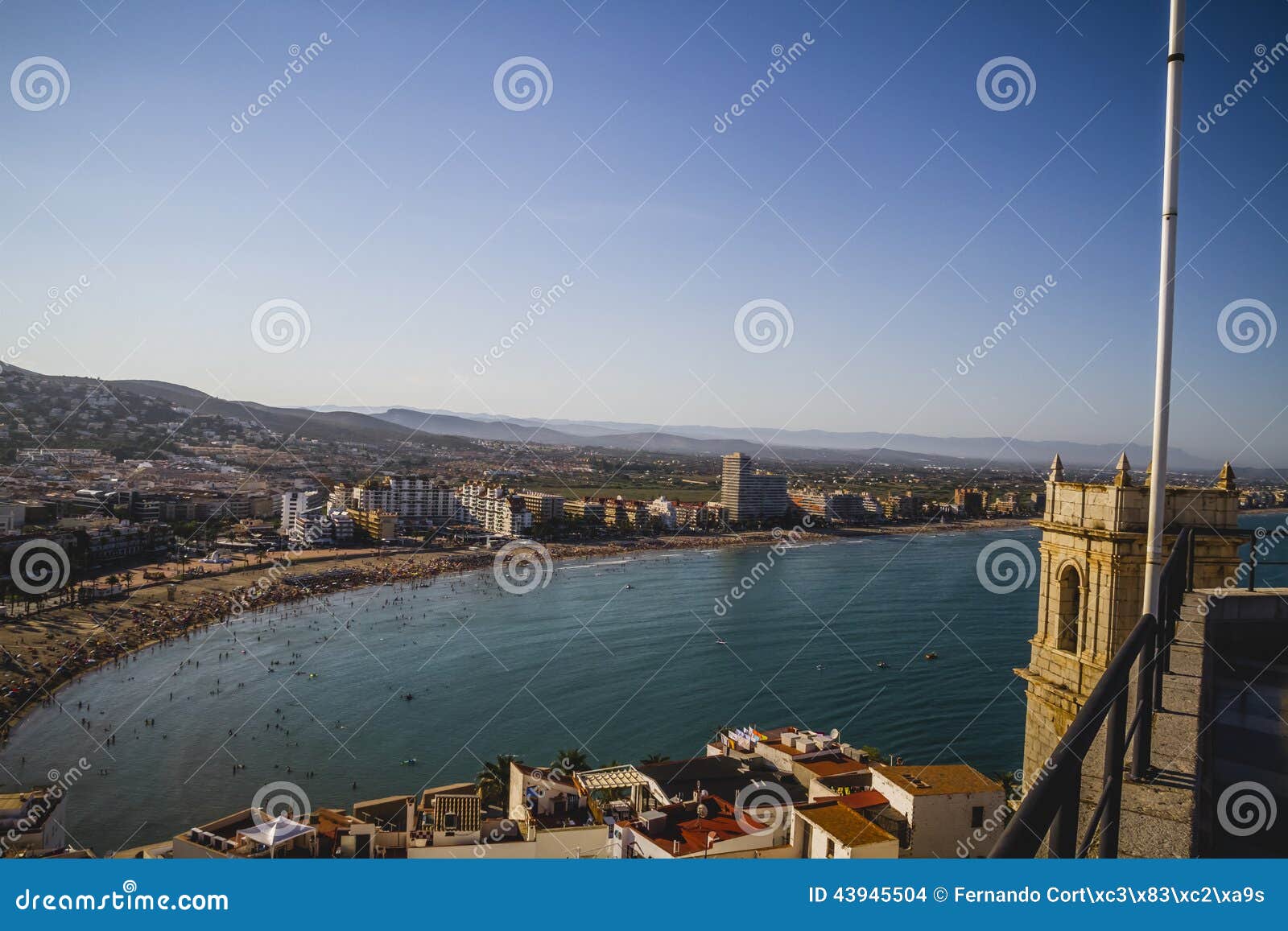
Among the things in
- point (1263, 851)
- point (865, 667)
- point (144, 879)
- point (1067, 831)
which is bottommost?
point (865, 667)

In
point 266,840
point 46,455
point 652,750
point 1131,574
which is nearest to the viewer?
point 1131,574

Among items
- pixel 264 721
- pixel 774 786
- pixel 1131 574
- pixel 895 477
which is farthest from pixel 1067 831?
pixel 895 477

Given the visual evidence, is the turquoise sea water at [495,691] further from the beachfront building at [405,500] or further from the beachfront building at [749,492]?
the beachfront building at [749,492]

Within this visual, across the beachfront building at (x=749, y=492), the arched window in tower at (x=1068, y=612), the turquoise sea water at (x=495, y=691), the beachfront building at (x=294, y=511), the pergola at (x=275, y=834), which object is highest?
the beachfront building at (x=749, y=492)

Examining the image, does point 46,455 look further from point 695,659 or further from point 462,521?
point 695,659

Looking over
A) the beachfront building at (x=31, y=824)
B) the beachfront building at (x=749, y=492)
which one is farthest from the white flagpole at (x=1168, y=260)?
the beachfront building at (x=749, y=492)

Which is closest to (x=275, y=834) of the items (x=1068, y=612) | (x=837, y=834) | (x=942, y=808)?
(x=837, y=834)

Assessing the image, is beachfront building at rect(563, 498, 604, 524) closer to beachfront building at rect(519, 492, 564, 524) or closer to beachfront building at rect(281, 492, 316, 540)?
beachfront building at rect(519, 492, 564, 524)
